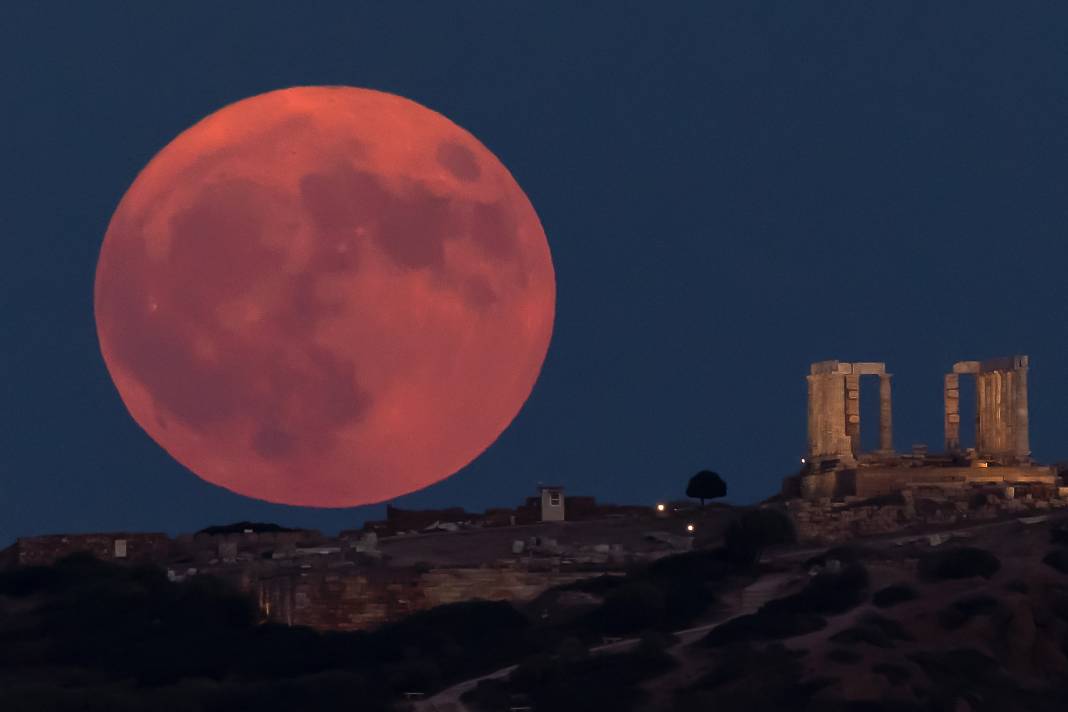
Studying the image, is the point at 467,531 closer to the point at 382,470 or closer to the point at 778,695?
the point at 382,470

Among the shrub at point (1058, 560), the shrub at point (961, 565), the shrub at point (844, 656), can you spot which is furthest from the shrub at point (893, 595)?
the shrub at point (844, 656)

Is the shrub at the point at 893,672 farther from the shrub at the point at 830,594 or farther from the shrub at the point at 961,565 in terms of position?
the shrub at the point at 961,565

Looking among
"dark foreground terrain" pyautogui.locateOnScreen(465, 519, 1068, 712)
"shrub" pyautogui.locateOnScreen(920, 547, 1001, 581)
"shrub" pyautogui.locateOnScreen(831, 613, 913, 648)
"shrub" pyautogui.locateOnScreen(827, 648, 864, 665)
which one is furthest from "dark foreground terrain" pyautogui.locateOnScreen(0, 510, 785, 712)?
"shrub" pyautogui.locateOnScreen(920, 547, 1001, 581)

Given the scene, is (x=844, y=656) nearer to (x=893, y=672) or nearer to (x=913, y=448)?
(x=893, y=672)

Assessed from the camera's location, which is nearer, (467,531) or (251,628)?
(251,628)

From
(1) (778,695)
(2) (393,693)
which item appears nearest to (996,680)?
(1) (778,695)

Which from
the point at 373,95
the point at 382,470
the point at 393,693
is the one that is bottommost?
the point at 393,693

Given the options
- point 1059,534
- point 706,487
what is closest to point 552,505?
point 706,487
